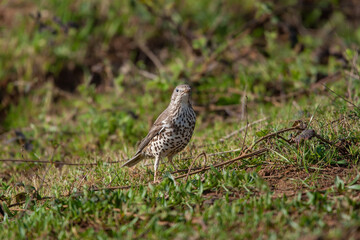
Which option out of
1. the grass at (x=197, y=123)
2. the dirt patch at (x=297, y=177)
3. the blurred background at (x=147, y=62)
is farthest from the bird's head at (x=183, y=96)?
the blurred background at (x=147, y=62)

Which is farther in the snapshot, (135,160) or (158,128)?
(135,160)

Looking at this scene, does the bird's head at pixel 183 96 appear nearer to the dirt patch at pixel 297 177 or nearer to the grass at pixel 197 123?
the grass at pixel 197 123

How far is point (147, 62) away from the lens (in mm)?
10570

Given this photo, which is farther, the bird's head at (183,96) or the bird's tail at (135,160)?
the bird's tail at (135,160)

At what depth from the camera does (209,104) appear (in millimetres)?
8445

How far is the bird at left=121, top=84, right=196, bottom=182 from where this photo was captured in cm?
523

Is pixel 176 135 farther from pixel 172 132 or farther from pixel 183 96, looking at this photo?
pixel 183 96

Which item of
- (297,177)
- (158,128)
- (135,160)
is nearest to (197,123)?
Result: (135,160)

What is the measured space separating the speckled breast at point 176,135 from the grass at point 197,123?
0.26m

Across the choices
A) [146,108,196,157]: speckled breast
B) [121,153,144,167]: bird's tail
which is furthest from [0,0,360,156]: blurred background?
[146,108,196,157]: speckled breast

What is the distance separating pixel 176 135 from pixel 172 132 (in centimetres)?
6

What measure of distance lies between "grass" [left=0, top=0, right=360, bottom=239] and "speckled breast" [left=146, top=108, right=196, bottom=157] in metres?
0.26

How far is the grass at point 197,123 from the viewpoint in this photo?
12.5ft

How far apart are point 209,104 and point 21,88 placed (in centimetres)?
413
